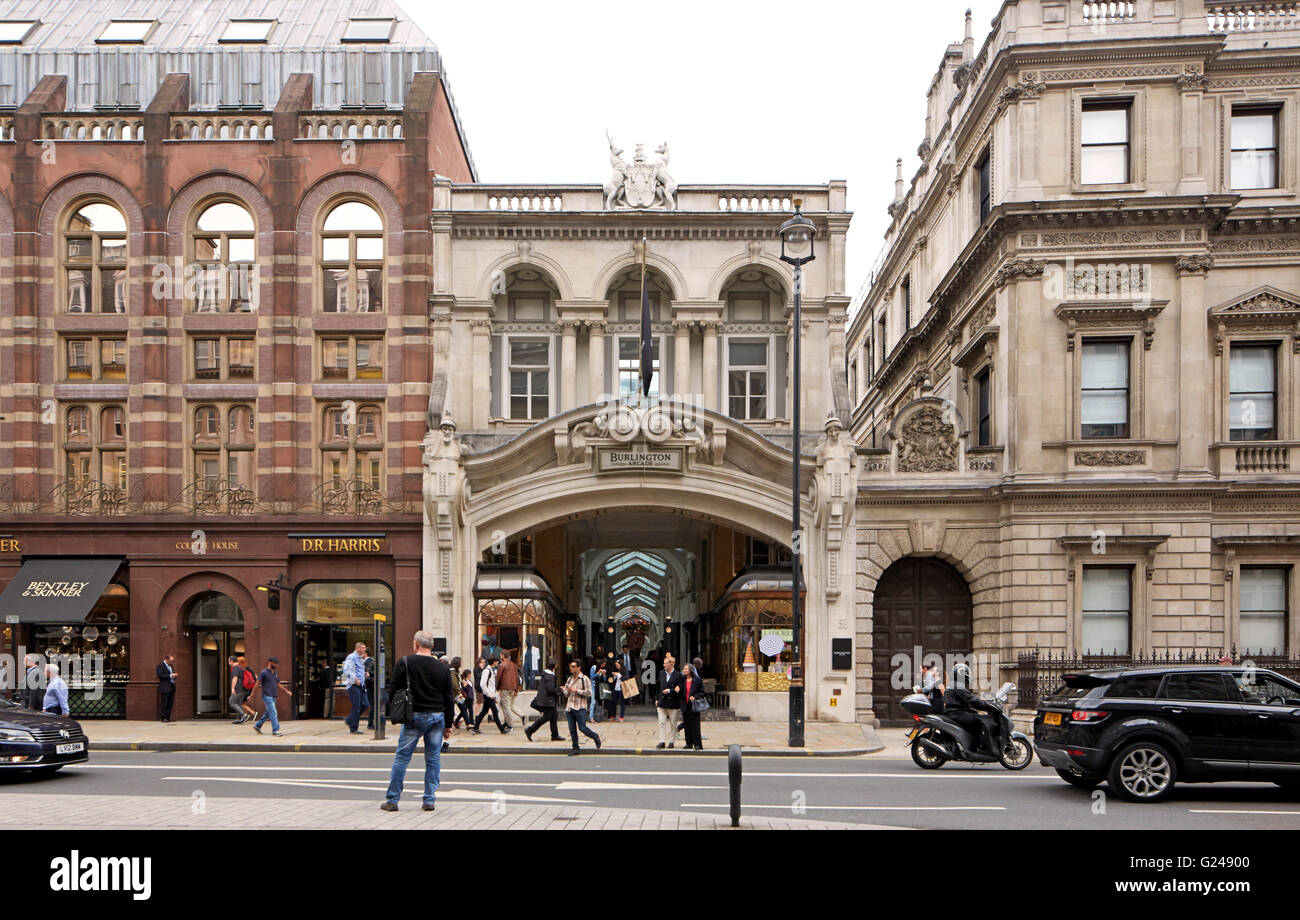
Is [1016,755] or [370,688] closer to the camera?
[1016,755]

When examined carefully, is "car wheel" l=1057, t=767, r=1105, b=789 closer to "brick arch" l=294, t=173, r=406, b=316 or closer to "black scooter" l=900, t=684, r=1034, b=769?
"black scooter" l=900, t=684, r=1034, b=769

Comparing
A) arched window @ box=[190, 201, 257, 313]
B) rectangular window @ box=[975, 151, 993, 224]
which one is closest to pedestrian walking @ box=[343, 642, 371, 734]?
arched window @ box=[190, 201, 257, 313]

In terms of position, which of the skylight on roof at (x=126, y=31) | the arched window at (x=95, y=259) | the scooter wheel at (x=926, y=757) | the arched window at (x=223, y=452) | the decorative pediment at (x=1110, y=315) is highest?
the skylight on roof at (x=126, y=31)

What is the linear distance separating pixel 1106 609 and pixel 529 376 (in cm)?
1520

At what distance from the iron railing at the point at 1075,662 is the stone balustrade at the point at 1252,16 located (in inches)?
592

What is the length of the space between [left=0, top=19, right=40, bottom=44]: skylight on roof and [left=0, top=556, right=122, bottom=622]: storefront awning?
14984 millimetres

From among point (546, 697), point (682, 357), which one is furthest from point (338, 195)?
point (546, 697)

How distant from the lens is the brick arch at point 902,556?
1043 inches

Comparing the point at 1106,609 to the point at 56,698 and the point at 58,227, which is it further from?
the point at 58,227

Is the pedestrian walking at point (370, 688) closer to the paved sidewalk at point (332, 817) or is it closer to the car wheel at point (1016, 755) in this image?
the paved sidewalk at point (332, 817)

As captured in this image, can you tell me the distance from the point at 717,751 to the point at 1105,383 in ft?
44.0

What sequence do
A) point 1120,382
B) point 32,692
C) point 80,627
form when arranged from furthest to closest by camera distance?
point 80,627 → point 1120,382 → point 32,692

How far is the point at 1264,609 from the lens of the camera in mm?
25812

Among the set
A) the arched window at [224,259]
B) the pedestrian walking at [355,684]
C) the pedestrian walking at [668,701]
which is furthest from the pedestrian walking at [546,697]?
the arched window at [224,259]
